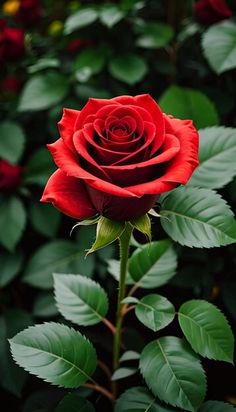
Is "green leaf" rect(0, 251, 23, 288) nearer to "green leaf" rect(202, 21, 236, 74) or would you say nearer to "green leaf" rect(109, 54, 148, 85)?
"green leaf" rect(109, 54, 148, 85)

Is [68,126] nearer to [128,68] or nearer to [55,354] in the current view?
[55,354]

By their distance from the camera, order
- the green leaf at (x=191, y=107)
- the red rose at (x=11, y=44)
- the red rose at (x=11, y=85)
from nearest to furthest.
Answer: the green leaf at (x=191, y=107) → the red rose at (x=11, y=44) → the red rose at (x=11, y=85)

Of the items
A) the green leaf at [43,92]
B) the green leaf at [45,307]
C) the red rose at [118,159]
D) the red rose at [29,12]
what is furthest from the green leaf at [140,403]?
the red rose at [29,12]

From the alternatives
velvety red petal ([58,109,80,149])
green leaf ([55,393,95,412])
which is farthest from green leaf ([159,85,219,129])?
green leaf ([55,393,95,412])

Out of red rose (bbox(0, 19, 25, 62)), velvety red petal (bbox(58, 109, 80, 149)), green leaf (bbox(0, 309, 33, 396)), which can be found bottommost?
green leaf (bbox(0, 309, 33, 396))

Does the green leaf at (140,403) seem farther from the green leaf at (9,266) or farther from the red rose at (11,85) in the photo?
the red rose at (11,85)

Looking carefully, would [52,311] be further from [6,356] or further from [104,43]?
[104,43]
